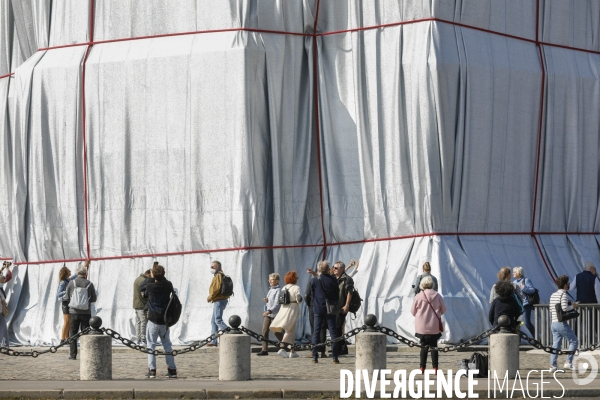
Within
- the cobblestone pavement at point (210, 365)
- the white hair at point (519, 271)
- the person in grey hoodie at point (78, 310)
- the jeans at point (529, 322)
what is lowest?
the cobblestone pavement at point (210, 365)

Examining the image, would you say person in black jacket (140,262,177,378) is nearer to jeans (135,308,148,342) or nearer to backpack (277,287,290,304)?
backpack (277,287,290,304)

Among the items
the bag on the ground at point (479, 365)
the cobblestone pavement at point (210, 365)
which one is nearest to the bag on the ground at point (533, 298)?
the cobblestone pavement at point (210, 365)

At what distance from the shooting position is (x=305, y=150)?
2834cm

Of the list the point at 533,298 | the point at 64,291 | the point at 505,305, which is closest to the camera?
the point at 505,305

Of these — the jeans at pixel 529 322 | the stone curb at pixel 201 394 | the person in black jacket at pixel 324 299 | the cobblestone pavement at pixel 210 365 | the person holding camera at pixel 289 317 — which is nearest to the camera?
the stone curb at pixel 201 394

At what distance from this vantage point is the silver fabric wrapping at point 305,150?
27.0 m

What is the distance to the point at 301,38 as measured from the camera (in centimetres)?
2847

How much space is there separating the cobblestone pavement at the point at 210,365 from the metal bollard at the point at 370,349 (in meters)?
0.90

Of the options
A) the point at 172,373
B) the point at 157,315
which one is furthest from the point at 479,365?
the point at 157,315

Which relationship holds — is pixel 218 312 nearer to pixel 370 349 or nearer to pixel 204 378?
pixel 204 378

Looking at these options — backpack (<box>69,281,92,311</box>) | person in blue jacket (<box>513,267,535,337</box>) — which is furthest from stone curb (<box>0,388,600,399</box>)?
person in blue jacket (<box>513,267,535,337</box>)

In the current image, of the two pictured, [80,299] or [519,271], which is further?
[519,271]

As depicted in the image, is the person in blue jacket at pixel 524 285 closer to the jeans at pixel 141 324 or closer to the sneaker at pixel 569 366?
the sneaker at pixel 569 366

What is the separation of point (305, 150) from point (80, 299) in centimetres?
676
